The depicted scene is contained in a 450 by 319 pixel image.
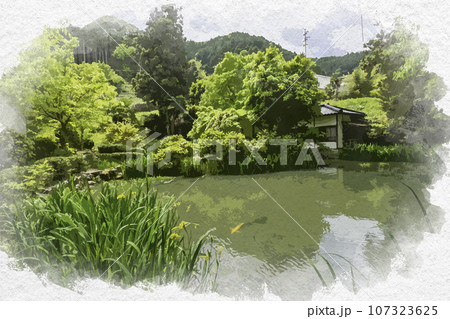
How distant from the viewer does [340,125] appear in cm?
420

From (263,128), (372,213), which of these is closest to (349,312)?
(372,213)

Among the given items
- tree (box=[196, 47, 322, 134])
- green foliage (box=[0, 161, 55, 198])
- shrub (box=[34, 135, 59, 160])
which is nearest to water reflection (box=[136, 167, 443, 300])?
tree (box=[196, 47, 322, 134])

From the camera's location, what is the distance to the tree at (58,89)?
7.13 ft

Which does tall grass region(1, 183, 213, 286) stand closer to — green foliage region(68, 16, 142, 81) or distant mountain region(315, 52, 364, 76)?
green foliage region(68, 16, 142, 81)

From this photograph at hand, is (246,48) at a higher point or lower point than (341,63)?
higher

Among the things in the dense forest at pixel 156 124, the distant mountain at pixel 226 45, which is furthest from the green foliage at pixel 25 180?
the distant mountain at pixel 226 45

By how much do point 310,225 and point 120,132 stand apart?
12.6 ft

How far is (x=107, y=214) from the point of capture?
1.65 metres

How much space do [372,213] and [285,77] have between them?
355cm

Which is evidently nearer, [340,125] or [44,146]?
[44,146]

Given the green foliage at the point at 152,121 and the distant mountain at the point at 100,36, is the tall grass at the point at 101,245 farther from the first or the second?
the green foliage at the point at 152,121

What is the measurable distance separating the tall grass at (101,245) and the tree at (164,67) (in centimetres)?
192

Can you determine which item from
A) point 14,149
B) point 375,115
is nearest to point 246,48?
point 375,115

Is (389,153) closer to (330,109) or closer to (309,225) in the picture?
(309,225)
